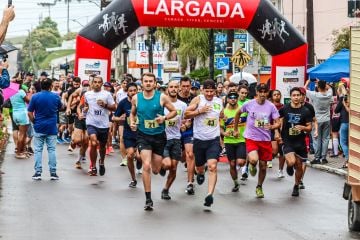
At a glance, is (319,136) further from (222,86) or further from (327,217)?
(327,217)

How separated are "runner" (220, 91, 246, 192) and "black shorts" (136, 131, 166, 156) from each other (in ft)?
7.08

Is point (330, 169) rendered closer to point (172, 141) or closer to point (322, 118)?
point (322, 118)

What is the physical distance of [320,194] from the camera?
16375 mm

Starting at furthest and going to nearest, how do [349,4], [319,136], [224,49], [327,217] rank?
[349,4]
[224,49]
[319,136]
[327,217]

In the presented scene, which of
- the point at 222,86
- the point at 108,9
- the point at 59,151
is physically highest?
the point at 108,9

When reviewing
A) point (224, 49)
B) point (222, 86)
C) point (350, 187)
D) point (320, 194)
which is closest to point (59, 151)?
point (222, 86)

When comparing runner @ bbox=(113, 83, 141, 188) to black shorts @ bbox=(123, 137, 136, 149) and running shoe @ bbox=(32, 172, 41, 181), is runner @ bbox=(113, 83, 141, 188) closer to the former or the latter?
black shorts @ bbox=(123, 137, 136, 149)

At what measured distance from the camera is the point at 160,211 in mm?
13695

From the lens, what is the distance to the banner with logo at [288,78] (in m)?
23.0

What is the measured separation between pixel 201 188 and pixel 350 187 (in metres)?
5.30

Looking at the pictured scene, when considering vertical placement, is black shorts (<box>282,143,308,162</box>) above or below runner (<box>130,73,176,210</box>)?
below

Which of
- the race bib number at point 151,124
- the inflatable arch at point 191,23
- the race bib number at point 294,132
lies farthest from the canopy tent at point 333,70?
the race bib number at point 151,124

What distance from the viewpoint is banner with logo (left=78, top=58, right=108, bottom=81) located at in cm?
2252

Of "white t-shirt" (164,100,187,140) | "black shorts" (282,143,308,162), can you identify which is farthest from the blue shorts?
"black shorts" (282,143,308,162)
